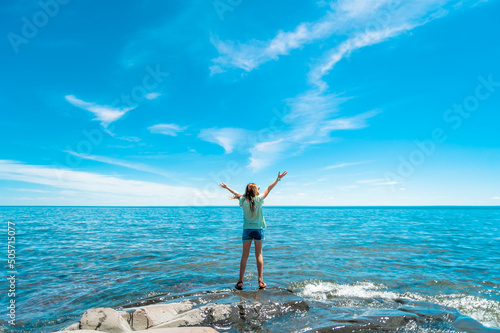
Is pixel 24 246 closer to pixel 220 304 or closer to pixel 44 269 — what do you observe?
pixel 44 269

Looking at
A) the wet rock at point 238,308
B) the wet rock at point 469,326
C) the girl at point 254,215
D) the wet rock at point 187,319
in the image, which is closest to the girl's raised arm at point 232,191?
the girl at point 254,215

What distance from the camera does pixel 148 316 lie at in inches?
238

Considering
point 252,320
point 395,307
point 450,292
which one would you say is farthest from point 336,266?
point 252,320

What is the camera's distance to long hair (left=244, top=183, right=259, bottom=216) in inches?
330

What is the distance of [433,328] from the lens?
6.22 m

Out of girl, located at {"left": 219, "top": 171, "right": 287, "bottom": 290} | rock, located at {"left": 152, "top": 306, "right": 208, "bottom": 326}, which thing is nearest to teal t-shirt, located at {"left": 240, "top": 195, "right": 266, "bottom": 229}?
girl, located at {"left": 219, "top": 171, "right": 287, "bottom": 290}

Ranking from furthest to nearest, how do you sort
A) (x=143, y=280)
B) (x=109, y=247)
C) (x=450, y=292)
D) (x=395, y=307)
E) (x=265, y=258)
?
(x=109, y=247) → (x=265, y=258) → (x=143, y=280) → (x=450, y=292) → (x=395, y=307)

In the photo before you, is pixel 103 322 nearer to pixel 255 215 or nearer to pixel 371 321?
pixel 255 215

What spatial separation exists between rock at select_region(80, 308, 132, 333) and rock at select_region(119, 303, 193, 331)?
1.64 feet

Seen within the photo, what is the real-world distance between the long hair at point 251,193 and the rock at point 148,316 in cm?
344

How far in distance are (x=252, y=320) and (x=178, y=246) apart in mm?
13825

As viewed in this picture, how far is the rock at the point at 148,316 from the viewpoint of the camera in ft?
19.3

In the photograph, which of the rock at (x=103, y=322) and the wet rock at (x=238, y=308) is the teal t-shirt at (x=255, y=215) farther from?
the rock at (x=103, y=322)

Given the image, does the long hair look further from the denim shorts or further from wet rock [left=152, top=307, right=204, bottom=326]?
wet rock [left=152, top=307, right=204, bottom=326]
